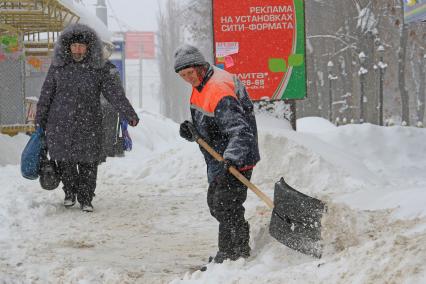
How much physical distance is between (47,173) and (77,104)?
74 centimetres

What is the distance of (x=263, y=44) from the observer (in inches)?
403

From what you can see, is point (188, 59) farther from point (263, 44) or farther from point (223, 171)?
point (263, 44)

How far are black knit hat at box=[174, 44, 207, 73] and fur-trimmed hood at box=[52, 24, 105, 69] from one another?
2.73 metres

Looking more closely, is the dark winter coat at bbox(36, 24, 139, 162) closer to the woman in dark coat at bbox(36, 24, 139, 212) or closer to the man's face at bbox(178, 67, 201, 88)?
the woman in dark coat at bbox(36, 24, 139, 212)

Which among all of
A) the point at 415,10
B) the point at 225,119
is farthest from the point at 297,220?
the point at 415,10

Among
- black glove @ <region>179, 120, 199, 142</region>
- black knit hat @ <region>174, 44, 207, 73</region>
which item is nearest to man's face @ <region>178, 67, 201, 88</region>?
black knit hat @ <region>174, 44, 207, 73</region>

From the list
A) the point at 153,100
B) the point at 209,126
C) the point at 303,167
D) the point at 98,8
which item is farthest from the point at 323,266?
the point at 153,100

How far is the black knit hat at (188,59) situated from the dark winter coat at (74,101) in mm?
2469

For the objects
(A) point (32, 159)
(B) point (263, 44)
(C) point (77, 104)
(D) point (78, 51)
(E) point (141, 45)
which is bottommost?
(A) point (32, 159)

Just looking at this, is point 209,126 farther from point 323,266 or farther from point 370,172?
point 370,172

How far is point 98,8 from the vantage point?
24.9 meters

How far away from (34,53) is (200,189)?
32.1ft

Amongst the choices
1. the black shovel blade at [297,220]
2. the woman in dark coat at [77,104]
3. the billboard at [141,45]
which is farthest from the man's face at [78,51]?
the billboard at [141,45]

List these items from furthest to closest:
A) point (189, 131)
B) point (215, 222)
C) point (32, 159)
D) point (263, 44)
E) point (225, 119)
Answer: point (263, 44) < point (32, 159) < point (215, 222) < point (189, 131) < point (225, 119)
